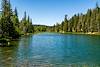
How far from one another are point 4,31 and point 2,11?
8.97 metres

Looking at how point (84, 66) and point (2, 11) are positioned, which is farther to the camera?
point (2, 11)

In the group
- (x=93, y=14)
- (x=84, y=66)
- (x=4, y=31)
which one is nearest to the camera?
(x=84, y=66)

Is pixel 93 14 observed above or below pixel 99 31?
above

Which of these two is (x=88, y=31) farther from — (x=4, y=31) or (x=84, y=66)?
(x=84, y=66)

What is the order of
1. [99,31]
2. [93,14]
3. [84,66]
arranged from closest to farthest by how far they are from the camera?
[84,66], [99,31], [93,14]

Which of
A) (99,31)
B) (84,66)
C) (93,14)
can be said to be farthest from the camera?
(93,14)

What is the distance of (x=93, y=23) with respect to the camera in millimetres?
186250

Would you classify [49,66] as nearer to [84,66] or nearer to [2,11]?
[84,66]

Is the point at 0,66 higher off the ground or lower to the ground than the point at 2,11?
lower

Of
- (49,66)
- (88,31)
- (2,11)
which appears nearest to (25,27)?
(88,31)

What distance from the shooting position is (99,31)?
180 meters

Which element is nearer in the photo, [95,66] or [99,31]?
[95,66]

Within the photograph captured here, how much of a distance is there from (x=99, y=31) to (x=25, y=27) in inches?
2299

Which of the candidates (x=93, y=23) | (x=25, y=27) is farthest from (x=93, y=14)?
(x=25, y=27)
